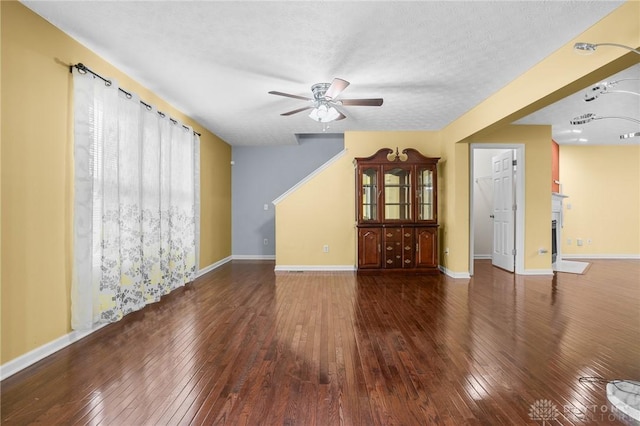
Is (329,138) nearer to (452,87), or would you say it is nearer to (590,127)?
(452,87)

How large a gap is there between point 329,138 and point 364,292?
4.02 meters

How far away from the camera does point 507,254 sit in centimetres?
543

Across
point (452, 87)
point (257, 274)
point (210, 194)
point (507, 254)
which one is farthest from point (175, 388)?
point (507, 254)

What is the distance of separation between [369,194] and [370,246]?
0.90 meters

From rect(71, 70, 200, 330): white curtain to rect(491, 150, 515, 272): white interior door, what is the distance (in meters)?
5.43

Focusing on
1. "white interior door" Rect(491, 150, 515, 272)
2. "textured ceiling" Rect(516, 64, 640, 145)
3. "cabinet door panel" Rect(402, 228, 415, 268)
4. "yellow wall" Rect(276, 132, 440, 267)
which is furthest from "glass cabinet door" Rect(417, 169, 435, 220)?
"textured ceiling" Rect(516, 64, 640, 145)

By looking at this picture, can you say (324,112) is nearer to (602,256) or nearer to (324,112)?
(324,112)

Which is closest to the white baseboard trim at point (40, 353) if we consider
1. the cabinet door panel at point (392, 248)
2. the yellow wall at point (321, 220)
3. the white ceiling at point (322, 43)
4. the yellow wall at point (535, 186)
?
the white ceiling at point (322, 43)

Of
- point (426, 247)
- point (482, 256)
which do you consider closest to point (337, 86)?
point (426, 247)

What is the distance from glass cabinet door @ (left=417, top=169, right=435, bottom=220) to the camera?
523 centimetres

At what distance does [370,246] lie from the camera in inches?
204

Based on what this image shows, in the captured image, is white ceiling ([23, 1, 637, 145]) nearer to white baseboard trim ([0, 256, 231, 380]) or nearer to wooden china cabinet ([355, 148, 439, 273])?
wooden china cabinet ([355, 148, 439, 273])

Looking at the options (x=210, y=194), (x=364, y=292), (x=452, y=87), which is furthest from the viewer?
(x=210, y=194)

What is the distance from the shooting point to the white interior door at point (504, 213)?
534cm
